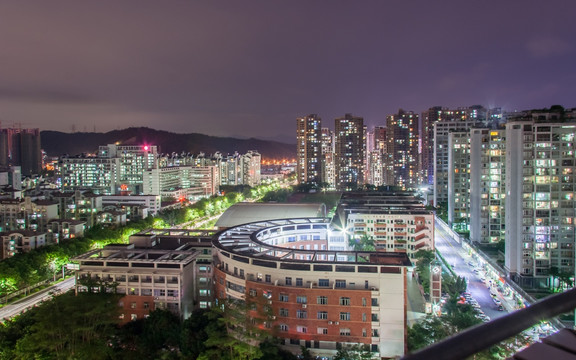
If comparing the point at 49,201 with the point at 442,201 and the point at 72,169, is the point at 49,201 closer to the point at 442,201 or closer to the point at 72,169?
the point at 72,169

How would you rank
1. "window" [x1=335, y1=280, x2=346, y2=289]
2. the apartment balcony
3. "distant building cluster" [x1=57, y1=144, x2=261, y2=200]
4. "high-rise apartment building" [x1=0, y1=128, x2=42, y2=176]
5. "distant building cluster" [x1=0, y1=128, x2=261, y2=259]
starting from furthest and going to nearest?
"high-rise apartment building" [x1=0, y1=128, x2=42, y2=176] < "distant building cluster" [x1=57, y1=144, x2=261, y2=200] < "distant building cluster" [x1=0, y1=128, x2=261, y2=259] < the apartment balcony < "window" [x1=335, y1=280, x2=346, y2=289]

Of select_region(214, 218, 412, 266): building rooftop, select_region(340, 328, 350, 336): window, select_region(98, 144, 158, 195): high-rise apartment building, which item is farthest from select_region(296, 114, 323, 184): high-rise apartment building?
select_region(340, 328, 350, 336): window

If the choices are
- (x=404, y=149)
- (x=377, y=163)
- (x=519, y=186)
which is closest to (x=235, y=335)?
(x=519, y=186)

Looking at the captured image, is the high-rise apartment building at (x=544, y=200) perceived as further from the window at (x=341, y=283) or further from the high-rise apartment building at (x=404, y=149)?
the high-rise apartment building at (x=404, y=149)

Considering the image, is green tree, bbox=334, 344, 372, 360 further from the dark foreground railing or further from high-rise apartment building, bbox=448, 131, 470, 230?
high-rise apartment building, bbox=448, 131, 470, 230

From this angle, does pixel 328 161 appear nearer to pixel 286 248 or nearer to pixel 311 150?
pixel 311 150

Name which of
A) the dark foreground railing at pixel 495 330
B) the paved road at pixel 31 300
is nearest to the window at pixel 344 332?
the paved road at pixel 31 300
